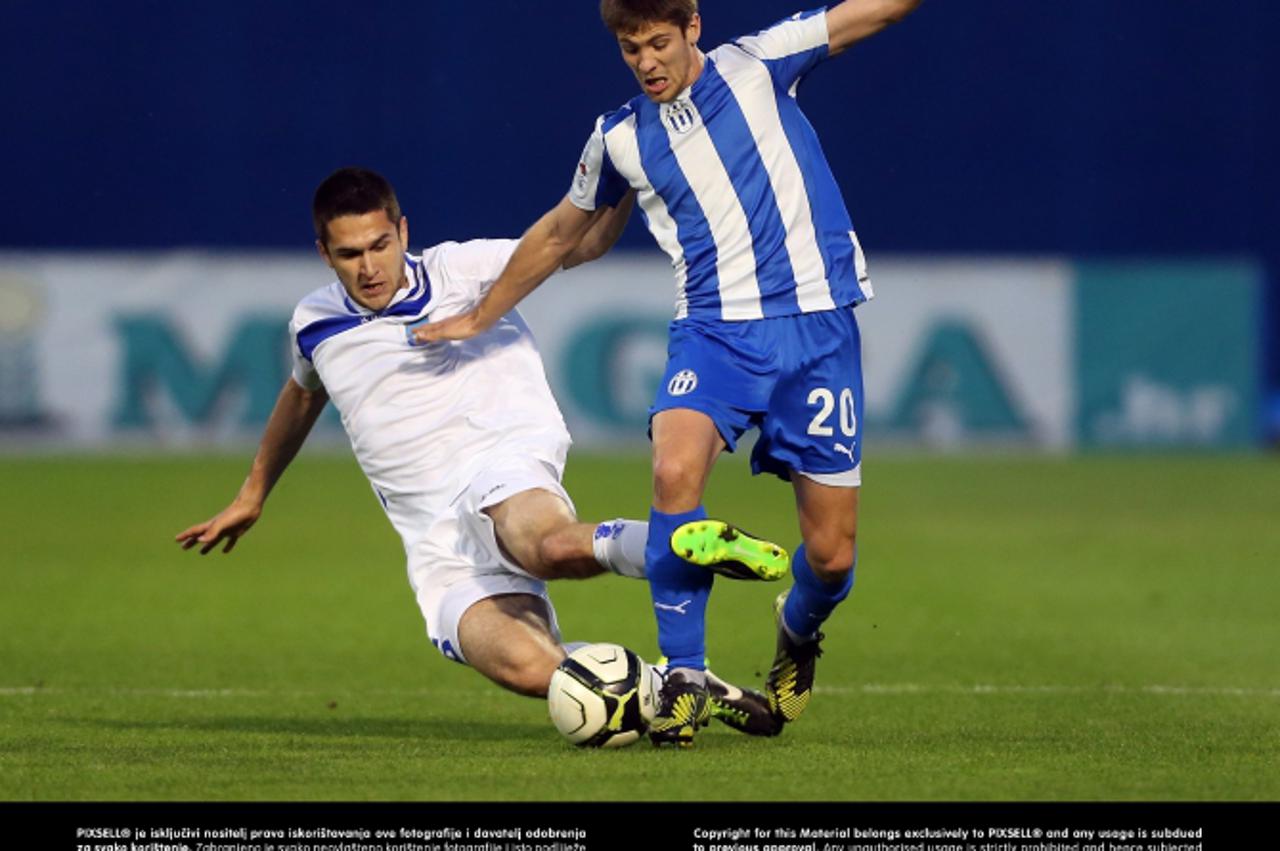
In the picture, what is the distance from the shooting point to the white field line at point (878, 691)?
25.2 feet

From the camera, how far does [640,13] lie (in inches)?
243

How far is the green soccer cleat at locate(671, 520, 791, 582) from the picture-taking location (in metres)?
5.61

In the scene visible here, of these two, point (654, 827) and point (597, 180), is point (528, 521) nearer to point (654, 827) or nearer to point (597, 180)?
point (597, 180)

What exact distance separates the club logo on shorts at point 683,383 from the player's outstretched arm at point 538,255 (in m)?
0.68

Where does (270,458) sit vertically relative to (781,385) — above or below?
below

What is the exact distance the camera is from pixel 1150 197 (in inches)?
876

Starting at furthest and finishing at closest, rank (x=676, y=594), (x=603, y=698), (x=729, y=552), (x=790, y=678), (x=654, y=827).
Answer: (x=790, y=678), (x=676, y=594), (x=603, y=698), (x=729, y=552), (x=654, y=827)

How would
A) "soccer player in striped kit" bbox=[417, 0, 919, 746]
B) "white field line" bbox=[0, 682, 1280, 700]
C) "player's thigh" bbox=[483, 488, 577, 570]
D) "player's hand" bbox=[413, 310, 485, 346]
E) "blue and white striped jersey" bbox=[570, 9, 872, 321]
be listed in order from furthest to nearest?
"white field line" bbox=[0, 682, 1280, 700]
"player's hand" bbox=[413, 310, 485, 346]
"player's thigh" bbox=[483, 488, 577, 570]
"blue and white striped jersey" bbox=[570, 9, 872, 321]
"soccer player in striped kit" bbox=[417, 0, 919, 746]

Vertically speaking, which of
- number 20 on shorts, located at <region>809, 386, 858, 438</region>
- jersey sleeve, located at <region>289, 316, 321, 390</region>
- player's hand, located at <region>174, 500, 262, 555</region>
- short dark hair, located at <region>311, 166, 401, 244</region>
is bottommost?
player's hand, located at <region>174, 500, 262, 555</region>

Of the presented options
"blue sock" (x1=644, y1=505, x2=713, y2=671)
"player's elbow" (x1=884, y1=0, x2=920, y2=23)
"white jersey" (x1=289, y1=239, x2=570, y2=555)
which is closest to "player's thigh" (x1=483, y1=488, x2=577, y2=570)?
"white jersey" (x1=289, y1=239, x2=570, y2=555)

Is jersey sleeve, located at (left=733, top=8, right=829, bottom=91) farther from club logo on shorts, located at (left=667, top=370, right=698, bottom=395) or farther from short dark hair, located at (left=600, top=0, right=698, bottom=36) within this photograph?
club logo on shorts, located at (left=667, top=370, right=698, bottom=395)

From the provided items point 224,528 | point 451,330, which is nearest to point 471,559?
point 451,330

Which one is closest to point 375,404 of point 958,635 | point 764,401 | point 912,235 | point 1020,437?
point 764,401

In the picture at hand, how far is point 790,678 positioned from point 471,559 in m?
1.08
